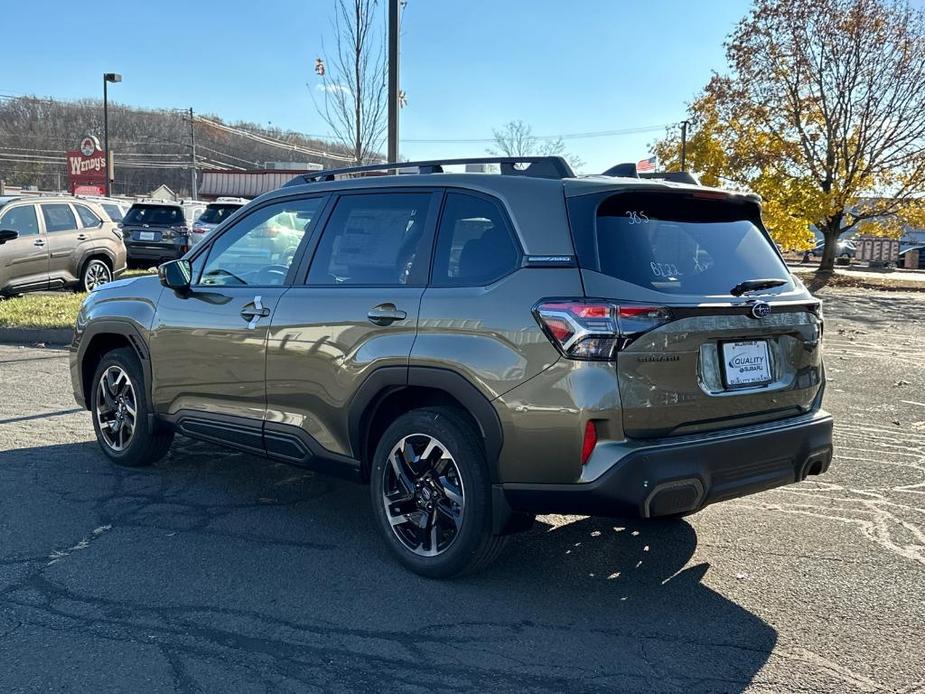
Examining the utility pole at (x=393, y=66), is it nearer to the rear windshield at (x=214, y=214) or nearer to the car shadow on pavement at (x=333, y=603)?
the car shadow on pavement at (x=333, y=603)

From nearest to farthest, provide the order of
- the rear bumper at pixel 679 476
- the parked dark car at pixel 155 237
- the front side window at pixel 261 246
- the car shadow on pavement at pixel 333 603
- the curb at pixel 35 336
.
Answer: the car shadow on pavement at pixel 333 603, the rear bumper at pixel 679 476, the front side window at pixel 261 246, the curb at pixel 35 336, the parked dark car at pixel 155 237

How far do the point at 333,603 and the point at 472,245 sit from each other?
1.67m

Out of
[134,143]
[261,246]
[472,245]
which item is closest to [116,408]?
[261,246]

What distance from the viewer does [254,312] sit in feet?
15.6

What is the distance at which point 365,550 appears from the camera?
14.5 ft

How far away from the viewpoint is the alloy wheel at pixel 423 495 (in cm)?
396

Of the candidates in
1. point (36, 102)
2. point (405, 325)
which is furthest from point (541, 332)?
point (36, 102)

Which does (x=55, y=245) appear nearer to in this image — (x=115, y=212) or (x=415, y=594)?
(x=415, y=594)

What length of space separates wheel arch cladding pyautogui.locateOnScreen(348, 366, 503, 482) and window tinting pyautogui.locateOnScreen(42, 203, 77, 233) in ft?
39.9

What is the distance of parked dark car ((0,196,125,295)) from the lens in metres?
13.9

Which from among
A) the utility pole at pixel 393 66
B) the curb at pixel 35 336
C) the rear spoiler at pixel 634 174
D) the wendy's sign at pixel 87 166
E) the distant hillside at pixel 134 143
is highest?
the distant hillside at pixel 134 143

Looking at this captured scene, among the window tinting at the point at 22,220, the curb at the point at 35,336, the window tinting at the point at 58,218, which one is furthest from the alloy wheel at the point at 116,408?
the window tinting at the point at 58,218

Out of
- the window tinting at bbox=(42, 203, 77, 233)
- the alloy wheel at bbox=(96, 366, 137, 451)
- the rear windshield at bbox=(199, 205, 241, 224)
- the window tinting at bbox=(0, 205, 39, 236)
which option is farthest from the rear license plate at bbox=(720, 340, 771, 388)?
the rear windshield at bbox=(199, 205, 241, 224)

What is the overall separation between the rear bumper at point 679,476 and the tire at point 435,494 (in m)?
0.18
